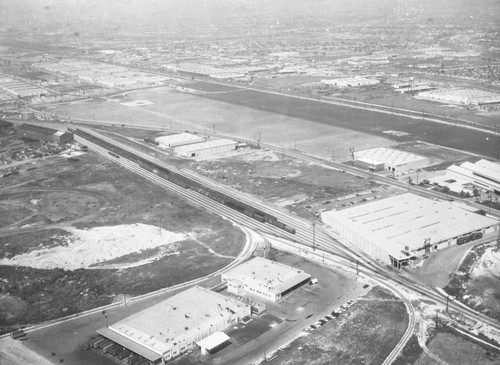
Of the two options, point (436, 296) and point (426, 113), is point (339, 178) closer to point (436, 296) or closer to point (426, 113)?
point (436, 296)

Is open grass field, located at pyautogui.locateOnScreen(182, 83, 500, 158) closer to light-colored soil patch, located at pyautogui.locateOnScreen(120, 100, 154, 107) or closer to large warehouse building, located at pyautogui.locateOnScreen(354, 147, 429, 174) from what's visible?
large warehouse building, located at pyautogui.locateOnScreen(354, 147, 429, 174)

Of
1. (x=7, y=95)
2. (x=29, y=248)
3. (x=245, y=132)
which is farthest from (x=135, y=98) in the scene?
(x=29, y=248)

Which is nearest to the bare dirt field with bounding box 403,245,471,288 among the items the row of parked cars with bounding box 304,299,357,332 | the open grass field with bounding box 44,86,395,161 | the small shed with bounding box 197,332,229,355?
the row of parked cars with bounding box 304,299,357,332

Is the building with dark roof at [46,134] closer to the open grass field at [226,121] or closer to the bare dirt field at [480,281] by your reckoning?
the open grass field at [226,121]

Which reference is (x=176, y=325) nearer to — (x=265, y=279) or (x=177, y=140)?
(x=265, y=279)

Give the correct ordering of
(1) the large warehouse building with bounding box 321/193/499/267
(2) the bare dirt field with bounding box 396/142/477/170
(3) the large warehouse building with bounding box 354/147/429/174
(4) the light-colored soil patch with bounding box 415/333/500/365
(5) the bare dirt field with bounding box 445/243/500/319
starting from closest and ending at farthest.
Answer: (4) the light-colored soil patch with bounding box 415/333/500/365, (5) the bare dirt field with bounding box 445/243/500/319, (1) the large warehouse building with bounding box 321/193/499/267, (3) the large warehouse building with bounding box 354/147/429/174, (2) the bare dirt field with bounding box 396/142/477/170

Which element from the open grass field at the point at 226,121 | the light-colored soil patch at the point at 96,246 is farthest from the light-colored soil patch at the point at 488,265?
the open grass field at the point at 226,121
